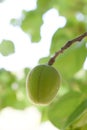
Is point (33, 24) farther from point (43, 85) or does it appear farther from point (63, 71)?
point (43, 85)

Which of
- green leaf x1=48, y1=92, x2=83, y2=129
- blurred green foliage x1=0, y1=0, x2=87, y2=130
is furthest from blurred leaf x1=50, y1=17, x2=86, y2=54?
green leaf x1=48, y1=92, x2=83, y2=129

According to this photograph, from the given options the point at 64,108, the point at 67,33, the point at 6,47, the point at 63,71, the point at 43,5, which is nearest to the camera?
the point at 64,108

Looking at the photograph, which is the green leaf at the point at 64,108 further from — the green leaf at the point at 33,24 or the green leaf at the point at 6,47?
the green leaf at the point at 33,24

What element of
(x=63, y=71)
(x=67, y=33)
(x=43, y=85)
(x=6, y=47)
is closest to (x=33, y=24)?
(x=67, y=33)

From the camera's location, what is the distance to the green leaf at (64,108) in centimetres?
124

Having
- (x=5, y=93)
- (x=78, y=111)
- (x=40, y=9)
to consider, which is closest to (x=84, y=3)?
(x=40, y=9)

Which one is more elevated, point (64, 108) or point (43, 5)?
point (43, 5)

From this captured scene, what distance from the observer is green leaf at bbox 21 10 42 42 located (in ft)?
6.38

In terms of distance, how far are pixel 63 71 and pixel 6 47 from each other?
29cm

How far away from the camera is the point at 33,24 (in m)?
2.07

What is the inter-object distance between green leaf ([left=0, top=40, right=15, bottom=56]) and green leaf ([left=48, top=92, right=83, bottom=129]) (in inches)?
14.2

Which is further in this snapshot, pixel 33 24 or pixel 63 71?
pixel 33 24

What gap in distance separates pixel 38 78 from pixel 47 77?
0.03 metres

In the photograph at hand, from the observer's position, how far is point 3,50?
5.10 ft
